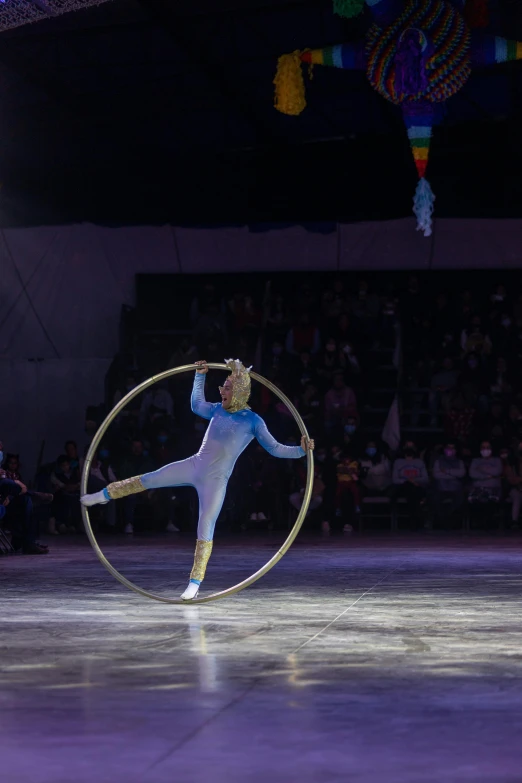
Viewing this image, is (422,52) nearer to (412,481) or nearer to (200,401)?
(412,481)

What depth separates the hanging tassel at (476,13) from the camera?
38.0 feet

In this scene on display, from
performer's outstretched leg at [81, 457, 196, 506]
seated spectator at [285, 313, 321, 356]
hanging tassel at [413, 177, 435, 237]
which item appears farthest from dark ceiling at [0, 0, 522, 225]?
performer's outstretched leg at [81, 457, 196, 506]

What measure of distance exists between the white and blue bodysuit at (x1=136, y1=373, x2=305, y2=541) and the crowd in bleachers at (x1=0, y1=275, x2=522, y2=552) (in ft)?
15.4

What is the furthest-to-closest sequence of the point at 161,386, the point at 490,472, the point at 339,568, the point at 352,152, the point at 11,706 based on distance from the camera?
the point at 352,152
the point at 161,386
the point at 490,472
the point at 339,568
the point at 11,706

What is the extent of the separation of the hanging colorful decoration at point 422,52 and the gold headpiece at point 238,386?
204 inches

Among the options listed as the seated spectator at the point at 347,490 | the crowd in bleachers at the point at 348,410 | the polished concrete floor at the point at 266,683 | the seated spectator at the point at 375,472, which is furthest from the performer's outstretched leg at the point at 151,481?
the seated spectator at the point at 375,472

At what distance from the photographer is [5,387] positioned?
55.0 feet

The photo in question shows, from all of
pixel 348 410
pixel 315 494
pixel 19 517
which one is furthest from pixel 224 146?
pixel 19 517

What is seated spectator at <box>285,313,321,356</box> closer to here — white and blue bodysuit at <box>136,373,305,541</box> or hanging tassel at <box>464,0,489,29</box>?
hanging tassel at <box>464,0,489,29</box>

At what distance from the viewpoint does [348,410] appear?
48.2ft

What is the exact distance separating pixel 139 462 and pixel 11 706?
10079 millimetres

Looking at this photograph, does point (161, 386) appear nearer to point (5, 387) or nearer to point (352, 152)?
point (5, 387)

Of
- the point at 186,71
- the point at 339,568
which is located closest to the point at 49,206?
the point at 186,71

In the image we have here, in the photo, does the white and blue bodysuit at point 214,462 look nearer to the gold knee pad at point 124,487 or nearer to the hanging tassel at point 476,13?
the gold knee pad at point 124,487
